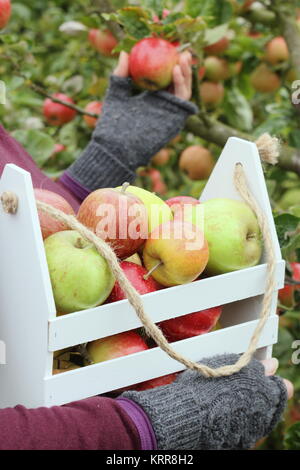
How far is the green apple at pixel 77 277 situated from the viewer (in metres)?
0.82

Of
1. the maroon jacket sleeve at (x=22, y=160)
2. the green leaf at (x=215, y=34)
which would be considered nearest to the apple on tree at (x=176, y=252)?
the maroon jacket sleeve at (x=22, y=160)

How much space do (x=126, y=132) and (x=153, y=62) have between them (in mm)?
172

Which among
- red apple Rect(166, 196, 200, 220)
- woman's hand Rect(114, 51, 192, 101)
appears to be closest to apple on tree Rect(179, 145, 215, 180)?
woman's hand Rect(114, 51, 192, 101)

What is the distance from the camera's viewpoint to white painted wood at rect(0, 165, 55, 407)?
0.80 m

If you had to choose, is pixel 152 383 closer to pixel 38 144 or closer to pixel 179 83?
pixel 179 83

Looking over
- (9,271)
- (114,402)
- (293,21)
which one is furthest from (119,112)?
(114,402)

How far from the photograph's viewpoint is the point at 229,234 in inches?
36.6

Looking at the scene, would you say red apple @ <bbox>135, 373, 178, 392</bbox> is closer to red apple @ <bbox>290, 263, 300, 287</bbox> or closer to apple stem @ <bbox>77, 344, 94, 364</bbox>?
apple stem @ <bbox>77, 344, 94, 364</bbox>

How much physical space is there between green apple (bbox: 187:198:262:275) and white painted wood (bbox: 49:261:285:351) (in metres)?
0.02

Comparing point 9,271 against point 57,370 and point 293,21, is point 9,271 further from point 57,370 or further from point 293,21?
point 293,21

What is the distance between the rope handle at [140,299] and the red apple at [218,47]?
3.24 feet

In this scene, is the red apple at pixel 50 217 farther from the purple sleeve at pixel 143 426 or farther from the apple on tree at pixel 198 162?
the apple on tree at pixel 198 162

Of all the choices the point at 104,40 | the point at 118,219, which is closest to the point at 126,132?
the point at 104,40
